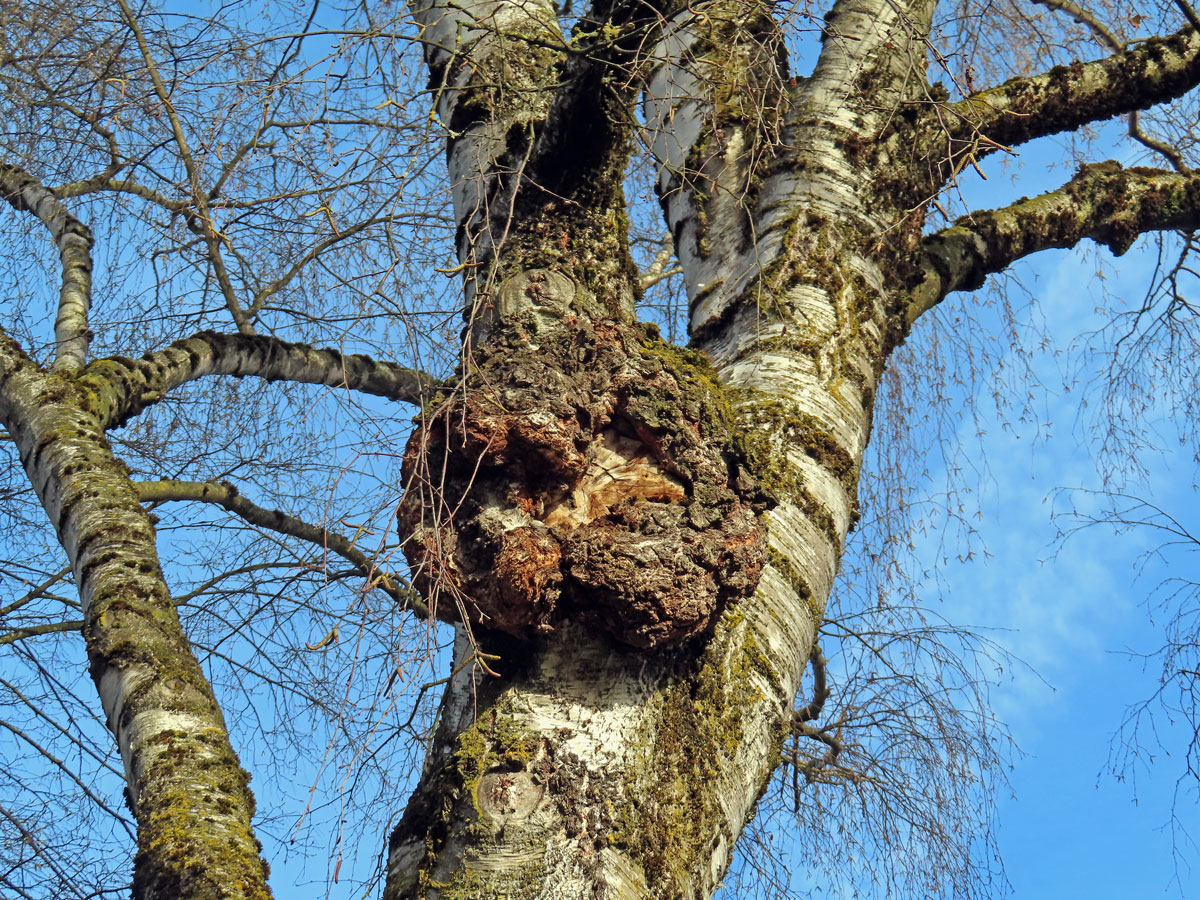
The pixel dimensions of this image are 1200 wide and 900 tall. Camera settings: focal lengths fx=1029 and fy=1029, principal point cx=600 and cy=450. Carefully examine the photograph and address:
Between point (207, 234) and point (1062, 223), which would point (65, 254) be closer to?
point (207, 234)

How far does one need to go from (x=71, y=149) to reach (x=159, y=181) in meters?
0.32

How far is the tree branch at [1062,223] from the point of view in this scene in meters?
3.05

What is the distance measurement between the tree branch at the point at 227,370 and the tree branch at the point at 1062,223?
1549mm

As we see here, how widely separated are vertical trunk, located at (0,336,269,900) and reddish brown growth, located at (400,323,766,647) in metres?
0.51

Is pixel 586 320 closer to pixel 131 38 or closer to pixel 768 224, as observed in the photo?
pixel 768 224

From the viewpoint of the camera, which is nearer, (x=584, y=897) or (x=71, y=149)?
(x=584, y=897)

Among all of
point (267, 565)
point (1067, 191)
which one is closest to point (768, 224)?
point (1067, 191)

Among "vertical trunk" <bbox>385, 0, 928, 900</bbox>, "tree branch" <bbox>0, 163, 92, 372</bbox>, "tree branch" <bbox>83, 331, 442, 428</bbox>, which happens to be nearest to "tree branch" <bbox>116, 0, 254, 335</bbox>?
"tree branch" <bbox>83, 331, 442, 428</bbox>

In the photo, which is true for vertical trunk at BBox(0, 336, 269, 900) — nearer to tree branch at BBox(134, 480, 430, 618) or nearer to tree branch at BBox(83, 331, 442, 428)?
tree branch at BBox(83, 331, 442, 428)

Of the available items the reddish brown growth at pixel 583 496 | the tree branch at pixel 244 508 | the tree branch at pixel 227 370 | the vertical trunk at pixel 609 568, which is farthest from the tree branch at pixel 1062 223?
the tree branch at pixel 244 508

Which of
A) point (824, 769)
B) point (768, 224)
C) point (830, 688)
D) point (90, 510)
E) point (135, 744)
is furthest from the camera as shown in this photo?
point (830, 688)

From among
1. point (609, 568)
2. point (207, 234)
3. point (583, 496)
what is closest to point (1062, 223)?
point (583, 496)

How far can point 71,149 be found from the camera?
12.7ft

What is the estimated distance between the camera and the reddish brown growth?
1.76m
